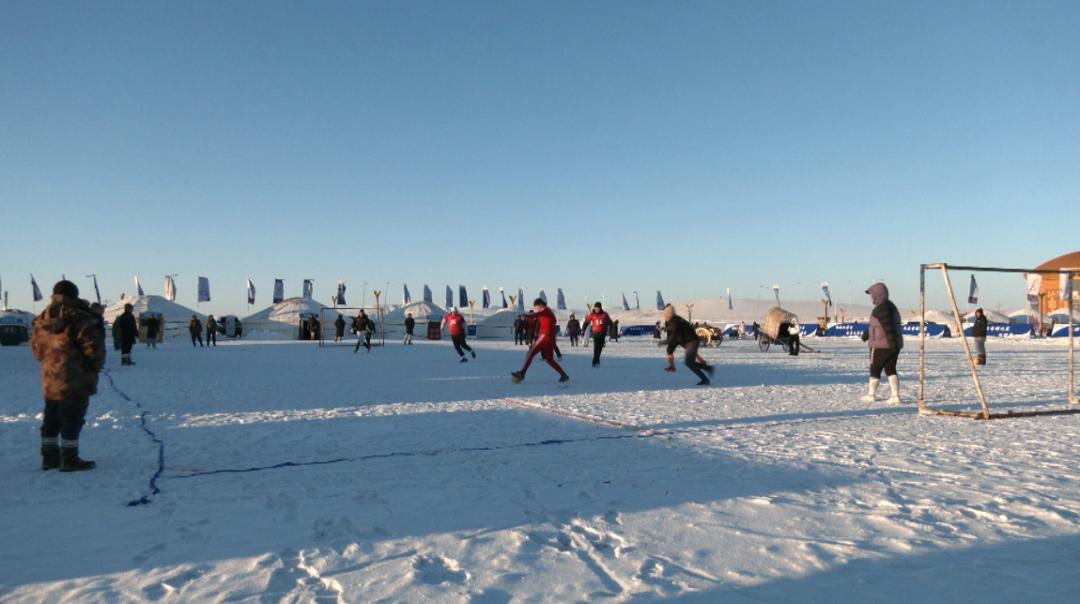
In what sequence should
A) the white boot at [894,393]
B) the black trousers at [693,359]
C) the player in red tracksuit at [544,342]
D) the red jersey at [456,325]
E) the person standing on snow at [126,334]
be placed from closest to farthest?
the white boot at [894,393], the player in red tracksuit at [544,342], the black trousers at [693,359], the person standing on snow at [126,334], the red jersey at [456,325]

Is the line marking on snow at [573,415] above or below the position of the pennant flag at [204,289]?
below

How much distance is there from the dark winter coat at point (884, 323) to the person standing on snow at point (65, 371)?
28.1 ft

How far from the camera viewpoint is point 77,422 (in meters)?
4.95

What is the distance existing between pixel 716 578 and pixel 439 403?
6633mm

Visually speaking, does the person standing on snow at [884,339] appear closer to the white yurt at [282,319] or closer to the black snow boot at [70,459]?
the black snow boot at [70,459]

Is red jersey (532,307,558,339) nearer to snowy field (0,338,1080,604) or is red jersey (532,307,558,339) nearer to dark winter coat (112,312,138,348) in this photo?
snowy field (0,338,1080,604)

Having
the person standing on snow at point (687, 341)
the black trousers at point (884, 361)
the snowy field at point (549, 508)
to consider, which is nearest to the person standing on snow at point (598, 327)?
the person standing on snow at point (687, 341)

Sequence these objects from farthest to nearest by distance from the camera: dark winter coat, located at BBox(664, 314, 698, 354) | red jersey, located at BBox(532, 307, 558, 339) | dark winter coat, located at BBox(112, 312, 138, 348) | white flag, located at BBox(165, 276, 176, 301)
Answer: white flag, located at BBox(165, 276, 176, 301), dark winter coat, located at BBox(112, 312, 138, 348), dark winter coat, located at BBox(664, 314, 698, 354), red jersey, located at BBox(532, 307, 558, 339)

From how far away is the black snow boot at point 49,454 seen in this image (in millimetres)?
4961

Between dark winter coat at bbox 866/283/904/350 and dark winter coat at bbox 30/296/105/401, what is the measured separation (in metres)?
8.54

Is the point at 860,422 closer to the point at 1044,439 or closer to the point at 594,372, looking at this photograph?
the point at 1044,439

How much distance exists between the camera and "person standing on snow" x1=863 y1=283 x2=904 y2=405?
28.9ft

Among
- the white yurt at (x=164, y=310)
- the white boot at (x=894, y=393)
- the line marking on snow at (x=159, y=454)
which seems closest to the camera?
the line marking on snow at (x=159, y=454)

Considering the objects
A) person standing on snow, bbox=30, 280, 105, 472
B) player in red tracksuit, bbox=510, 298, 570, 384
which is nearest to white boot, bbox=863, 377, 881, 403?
player in red tracksuit, bbox=510, 298, 570, 384
